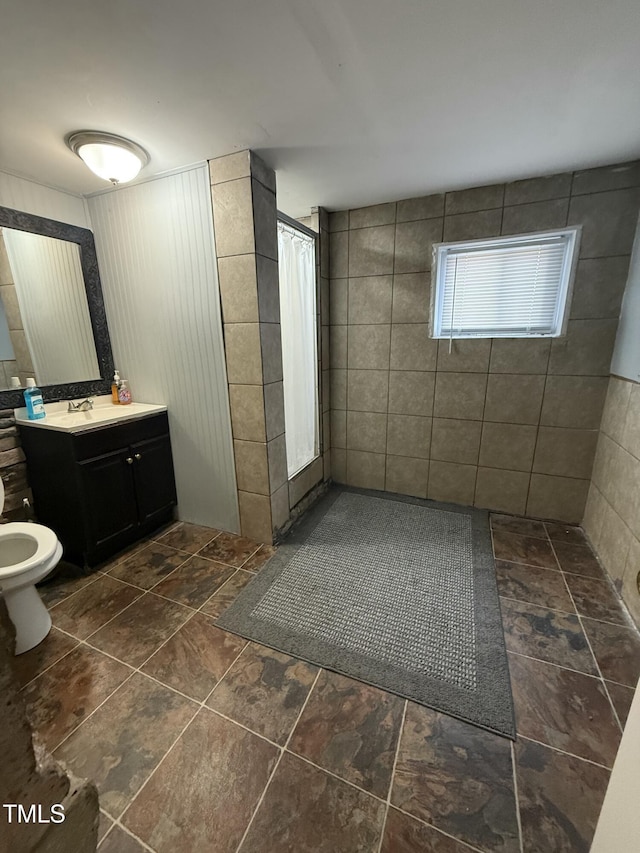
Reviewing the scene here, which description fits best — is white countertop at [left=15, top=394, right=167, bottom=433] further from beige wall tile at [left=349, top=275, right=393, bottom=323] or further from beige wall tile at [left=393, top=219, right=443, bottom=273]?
beige wall tile at [left=393, top=219, right=443, bottom=273]

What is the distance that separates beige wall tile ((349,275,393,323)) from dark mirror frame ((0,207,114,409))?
70.1 inches

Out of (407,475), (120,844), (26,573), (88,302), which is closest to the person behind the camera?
(120,844)

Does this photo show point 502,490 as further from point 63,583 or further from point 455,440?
point 63,583

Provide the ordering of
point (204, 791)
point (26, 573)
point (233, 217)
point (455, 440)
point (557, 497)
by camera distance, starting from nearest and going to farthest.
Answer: point (204, 791), point (26, 573), point (233, 217), point (557, 497), point (455, 440)

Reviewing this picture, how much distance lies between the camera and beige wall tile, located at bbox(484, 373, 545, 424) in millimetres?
2309

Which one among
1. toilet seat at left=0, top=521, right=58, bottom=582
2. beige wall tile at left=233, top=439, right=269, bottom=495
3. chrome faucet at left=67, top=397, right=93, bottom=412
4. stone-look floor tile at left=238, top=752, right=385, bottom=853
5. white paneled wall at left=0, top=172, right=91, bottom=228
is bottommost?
stone-look floor tile at left=238, top=752, right=385, bottom=853

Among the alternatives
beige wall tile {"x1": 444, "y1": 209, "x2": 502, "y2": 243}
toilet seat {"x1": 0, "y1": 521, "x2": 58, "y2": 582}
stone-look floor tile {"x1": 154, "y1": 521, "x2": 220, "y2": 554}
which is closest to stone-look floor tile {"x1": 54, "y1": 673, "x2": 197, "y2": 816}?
toilet seat {"x1": 0, "y1": 521, "x2": 58, "y2": 582}

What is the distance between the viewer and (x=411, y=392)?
8.70 ft

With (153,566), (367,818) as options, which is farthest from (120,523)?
(367,818)

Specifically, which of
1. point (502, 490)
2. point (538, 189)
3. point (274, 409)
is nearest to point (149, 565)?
point (274, 409)

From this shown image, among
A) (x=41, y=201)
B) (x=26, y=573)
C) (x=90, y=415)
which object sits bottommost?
(x=26, y=573)

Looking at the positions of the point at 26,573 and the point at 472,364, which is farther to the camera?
the point at 472,364

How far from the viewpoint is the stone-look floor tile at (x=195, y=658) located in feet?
4.47

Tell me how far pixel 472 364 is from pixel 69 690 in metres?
2.76
